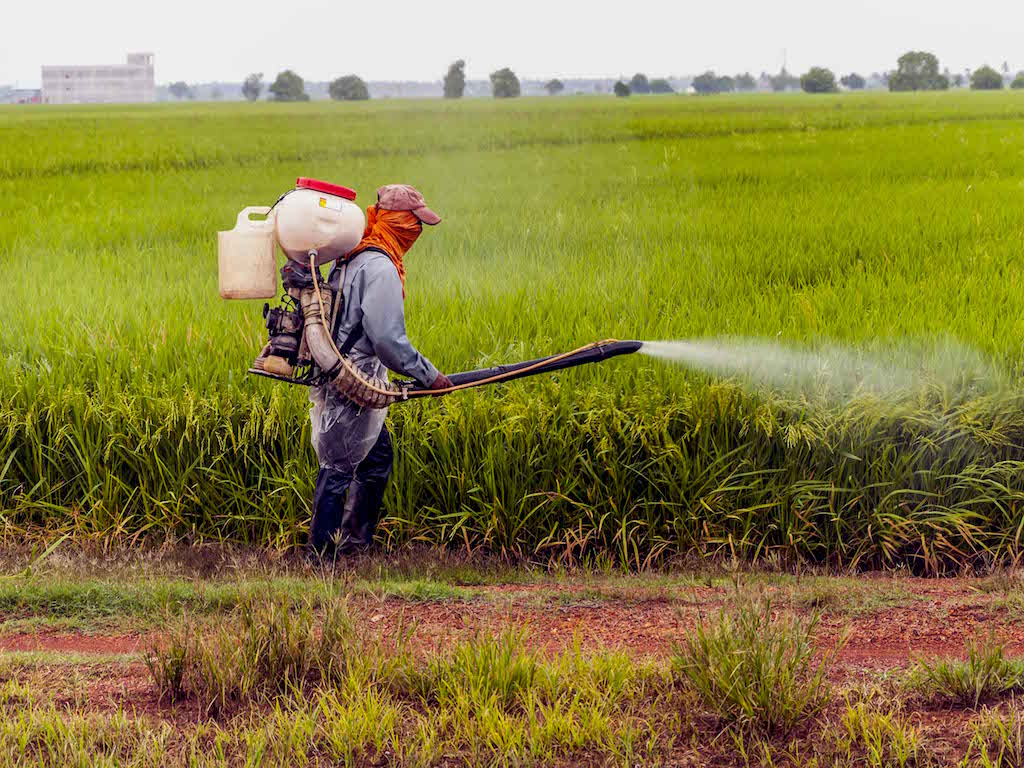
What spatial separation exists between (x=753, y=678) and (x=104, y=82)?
532 feet

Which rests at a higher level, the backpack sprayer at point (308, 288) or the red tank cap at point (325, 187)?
the red tank cap at point (325, 187)

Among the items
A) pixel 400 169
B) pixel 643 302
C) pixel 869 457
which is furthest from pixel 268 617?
pixel 400 169

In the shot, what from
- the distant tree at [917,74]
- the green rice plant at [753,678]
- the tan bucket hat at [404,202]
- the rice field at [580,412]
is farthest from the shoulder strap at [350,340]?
the distant tree at [917,74]

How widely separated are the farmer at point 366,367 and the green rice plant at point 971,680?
183cm

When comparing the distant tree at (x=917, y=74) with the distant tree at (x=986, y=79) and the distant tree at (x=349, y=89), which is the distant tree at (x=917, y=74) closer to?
the distant tree at (x=986, y=79)

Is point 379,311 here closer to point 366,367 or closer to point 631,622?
Result: point 366,367

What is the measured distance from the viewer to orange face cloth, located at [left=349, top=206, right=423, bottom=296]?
12.3 feet

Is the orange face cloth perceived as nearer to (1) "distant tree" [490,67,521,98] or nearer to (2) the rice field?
(2) the rice field

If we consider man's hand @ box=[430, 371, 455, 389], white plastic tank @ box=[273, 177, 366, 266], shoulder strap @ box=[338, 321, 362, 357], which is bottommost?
man's hand @ box=[430, 371, 455, 389]

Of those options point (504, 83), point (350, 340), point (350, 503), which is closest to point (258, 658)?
point (350, 503)

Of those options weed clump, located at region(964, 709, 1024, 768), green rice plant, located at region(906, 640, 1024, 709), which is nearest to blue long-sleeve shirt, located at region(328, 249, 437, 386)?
green rice plant, located at region(906, 640, 1024, 709)

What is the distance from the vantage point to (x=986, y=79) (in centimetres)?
9356

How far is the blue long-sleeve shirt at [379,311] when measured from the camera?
363 cm

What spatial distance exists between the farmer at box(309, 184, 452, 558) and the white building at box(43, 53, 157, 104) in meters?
152
